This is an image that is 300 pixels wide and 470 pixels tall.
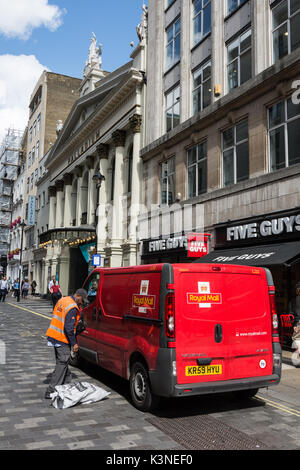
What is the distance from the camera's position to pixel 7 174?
74500mm

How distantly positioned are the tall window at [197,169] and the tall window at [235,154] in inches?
61.5

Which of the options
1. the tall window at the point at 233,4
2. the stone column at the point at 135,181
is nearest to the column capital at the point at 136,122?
the stone column at the point at 135,181

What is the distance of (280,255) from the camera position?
464 inches

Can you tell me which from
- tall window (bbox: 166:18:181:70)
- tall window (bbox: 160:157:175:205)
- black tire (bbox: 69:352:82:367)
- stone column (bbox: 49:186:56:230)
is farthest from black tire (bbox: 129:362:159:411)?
stone column (bbox: 49:186:56:230)

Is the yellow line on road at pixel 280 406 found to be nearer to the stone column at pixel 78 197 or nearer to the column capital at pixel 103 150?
the column capital at pixel 103 150

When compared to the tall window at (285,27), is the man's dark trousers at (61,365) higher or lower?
lower

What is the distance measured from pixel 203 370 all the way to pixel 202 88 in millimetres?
16475

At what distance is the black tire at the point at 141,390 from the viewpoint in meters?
6.00

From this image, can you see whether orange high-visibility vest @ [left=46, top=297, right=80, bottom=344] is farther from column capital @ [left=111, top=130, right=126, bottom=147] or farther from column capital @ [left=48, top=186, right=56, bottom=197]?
column capital @ [left=48, top=186, right=56, bottom=197]

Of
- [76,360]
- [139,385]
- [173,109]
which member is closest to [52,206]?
[173,109]

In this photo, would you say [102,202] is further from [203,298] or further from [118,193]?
[203,298]

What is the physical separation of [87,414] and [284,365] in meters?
5.82

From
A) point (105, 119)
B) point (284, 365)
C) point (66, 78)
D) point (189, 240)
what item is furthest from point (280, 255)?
point (66, 78)
